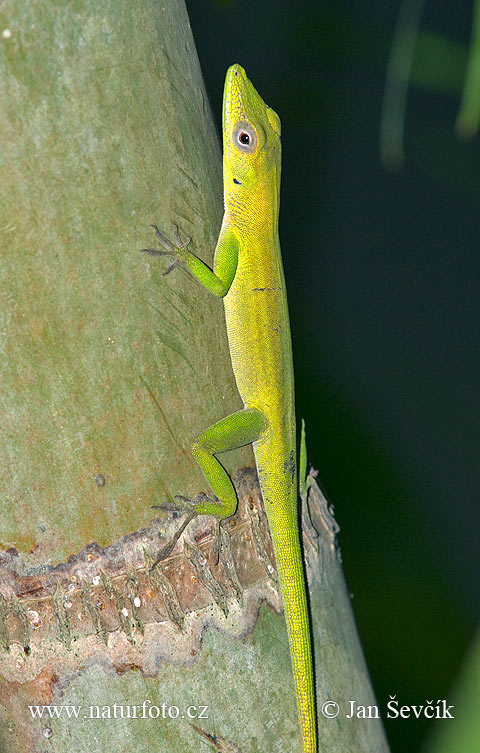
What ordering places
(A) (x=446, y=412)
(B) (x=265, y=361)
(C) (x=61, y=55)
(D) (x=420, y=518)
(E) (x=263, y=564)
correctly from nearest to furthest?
(C) (x=61, y=55) < (E) (x=263, y=564) < (B) (x=265, y=361) < (D) (x=420, y=518) < (A) (x=446, y=412)

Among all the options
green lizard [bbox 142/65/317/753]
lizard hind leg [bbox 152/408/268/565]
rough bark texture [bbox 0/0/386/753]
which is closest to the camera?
rough bark texture [bbox 0/0/386/753]

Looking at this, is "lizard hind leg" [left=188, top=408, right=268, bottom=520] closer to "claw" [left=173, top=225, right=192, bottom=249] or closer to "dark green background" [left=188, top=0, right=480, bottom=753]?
"claw" [left=173, top=225, right=192, bottom=249]

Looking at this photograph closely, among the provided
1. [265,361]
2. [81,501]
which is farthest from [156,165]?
[265,361]

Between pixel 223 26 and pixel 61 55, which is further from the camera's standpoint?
pixel 223 26

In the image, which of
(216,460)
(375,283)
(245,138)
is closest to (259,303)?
(245,138)

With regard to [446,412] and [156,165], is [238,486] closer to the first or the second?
[156,165]

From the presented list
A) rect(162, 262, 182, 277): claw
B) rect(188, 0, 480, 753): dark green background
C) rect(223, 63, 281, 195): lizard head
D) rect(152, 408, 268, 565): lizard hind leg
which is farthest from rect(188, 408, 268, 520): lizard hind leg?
rect(188, 0, 480, 753): dark green background

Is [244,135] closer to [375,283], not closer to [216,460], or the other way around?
[216,460]
